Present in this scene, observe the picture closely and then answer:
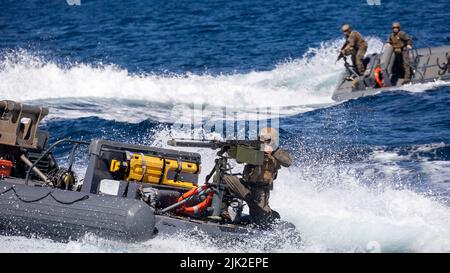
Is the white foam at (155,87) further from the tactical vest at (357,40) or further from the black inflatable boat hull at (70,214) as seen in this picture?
the black inflatable boat hull at (70,214)

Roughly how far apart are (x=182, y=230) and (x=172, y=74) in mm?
15126

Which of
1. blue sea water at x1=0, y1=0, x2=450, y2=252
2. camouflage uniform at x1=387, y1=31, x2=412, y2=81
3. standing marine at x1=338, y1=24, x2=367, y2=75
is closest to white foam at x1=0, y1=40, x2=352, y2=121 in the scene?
blue sea water at x1=0, y1=0, x2=450, y2=252

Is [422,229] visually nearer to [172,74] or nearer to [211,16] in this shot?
[172,74]

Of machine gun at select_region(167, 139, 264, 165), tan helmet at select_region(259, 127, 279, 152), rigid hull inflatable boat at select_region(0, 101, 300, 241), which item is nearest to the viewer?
rigid hull inflatable boat at select_region(0, 101, 300, 241)

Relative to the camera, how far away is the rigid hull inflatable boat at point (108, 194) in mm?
11359

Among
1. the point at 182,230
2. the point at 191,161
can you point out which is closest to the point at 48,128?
the point at 191,161

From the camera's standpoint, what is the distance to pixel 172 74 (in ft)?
86.5

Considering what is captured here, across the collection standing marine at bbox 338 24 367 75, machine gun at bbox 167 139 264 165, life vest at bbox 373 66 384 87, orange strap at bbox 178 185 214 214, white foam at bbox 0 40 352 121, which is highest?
machine gun at bbox 167 139 264 165

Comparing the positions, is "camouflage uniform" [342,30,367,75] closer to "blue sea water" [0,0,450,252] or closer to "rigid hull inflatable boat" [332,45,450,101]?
"rigid hull inflatable boat" [332,45,450,101]

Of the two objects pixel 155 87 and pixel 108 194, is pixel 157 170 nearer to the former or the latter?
pixel 108 194

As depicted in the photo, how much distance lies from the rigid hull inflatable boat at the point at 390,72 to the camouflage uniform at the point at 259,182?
1031 cm

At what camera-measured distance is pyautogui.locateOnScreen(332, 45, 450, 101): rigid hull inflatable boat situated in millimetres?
22109

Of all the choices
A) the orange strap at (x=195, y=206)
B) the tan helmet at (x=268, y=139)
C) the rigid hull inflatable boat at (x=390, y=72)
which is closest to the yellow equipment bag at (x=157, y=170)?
the orange strap at (x=195, y=206)
